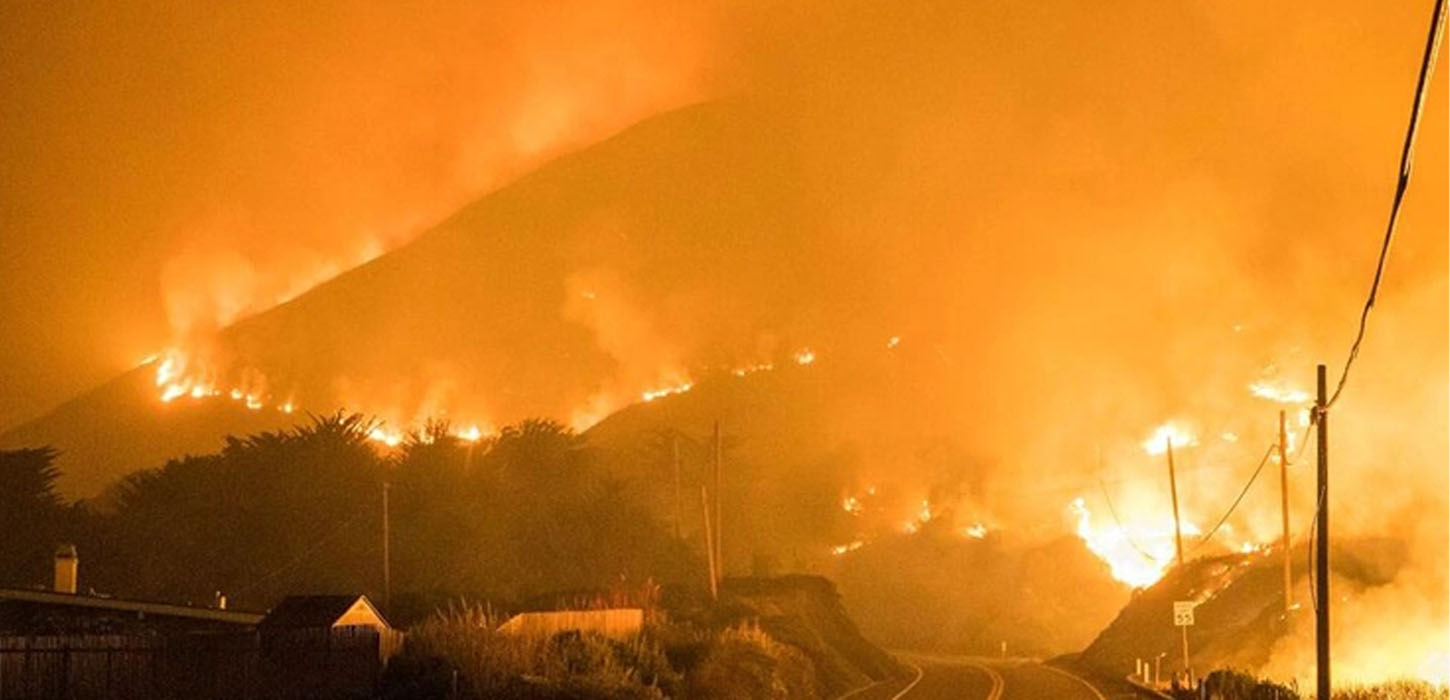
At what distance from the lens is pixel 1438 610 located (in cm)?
4581

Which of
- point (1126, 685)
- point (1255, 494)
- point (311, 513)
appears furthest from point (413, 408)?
point (1126, 685)

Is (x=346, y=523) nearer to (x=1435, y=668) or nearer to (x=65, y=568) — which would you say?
(x=65, y=568)

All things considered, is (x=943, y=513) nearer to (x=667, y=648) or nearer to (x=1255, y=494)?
(x=1255, y=494)

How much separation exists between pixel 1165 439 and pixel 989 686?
5415cm

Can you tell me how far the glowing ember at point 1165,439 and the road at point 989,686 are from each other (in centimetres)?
3584

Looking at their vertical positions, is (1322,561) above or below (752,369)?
below

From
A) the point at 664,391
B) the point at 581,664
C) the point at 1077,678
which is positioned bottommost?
the point at 1077,678

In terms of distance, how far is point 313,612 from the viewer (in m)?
31.4

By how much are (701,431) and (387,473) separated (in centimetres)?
6437

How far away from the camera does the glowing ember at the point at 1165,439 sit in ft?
318

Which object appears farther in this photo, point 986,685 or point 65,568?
point 986,685

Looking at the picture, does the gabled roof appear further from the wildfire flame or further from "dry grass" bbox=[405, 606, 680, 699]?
the wildfire flame

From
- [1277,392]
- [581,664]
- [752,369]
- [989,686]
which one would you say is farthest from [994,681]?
[752,369]

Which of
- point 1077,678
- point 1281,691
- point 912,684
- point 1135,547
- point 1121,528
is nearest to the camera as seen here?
point 1281,691
